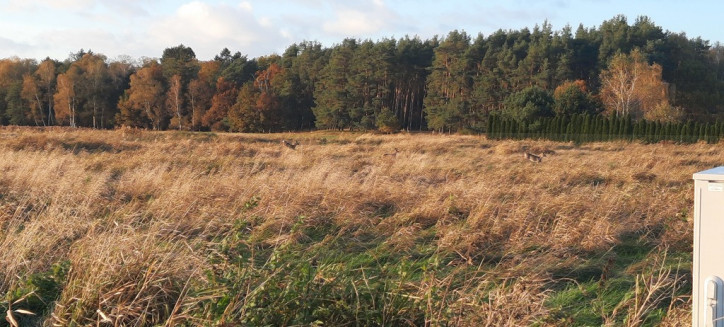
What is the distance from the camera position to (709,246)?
2.93m

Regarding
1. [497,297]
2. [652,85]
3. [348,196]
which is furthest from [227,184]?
[652,85]

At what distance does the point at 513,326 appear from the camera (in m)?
3.48

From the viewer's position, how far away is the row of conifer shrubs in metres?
39.5

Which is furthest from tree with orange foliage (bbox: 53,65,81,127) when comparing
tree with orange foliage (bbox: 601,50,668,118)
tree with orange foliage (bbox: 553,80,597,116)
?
tree with orange foliage (bbox: 601,50,668,118)

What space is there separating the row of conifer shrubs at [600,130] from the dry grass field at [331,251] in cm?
2965

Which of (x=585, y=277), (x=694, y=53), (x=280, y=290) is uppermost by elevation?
(x=694, y=53)

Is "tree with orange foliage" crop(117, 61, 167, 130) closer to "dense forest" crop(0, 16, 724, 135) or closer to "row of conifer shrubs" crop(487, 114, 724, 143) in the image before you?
"dense forest" crop(0, 16, 724, 135)

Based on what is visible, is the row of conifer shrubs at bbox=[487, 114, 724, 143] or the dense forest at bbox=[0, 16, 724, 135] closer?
the row of conifer shrubs at bbox=[487, 114, 724, 143]

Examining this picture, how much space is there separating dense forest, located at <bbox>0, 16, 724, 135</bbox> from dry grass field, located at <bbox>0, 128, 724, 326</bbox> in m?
50.4

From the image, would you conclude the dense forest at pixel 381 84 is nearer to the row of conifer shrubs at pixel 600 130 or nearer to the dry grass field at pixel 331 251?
the row of conifer shrubs at pixel 600 130

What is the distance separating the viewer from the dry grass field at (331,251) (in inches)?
139

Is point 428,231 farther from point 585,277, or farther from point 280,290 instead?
point 280,290

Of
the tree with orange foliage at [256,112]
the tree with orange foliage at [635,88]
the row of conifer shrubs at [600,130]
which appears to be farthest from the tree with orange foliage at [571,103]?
the tree with orange foliage at [256,112]

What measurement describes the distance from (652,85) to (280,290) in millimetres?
56704
